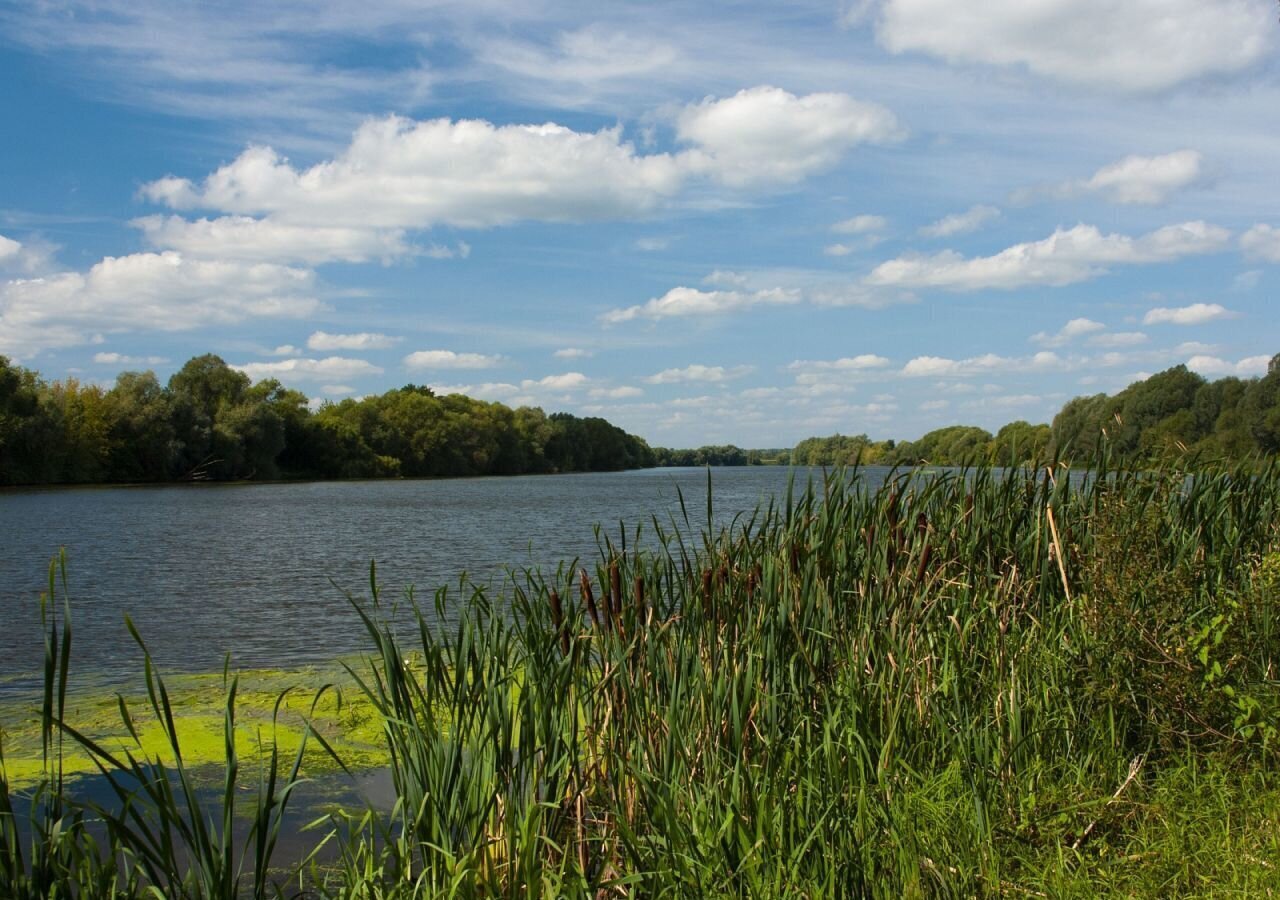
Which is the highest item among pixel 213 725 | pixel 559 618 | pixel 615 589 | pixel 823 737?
pixel 615 589

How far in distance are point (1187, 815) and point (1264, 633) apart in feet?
4.10

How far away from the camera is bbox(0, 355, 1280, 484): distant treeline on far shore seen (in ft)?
22.0

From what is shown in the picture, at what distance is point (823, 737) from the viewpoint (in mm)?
4145

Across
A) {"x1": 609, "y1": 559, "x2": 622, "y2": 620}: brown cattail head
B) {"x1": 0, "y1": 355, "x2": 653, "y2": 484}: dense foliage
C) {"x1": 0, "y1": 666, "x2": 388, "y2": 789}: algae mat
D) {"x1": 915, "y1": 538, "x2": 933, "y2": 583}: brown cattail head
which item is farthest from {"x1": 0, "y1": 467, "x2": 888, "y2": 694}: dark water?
{"x1": 0, "y1": 355, "x2": 653, "y2": 484}: dense foliage

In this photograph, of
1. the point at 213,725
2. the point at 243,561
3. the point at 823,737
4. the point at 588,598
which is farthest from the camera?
the point at 243,561

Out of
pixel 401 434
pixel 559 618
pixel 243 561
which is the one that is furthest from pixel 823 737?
pixel 401 434

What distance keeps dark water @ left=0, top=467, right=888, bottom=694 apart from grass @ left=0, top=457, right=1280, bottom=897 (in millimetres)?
564

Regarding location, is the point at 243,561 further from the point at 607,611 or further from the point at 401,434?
the point at 401,434

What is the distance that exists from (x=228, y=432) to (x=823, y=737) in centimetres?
6612

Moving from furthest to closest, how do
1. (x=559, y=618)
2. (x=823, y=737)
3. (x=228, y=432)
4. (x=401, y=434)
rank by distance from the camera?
(x=401, y=434) → (x=228, y=432) → (x=559, y=618) → (x=823, y=737)

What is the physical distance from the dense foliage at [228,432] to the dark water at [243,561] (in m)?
12.7

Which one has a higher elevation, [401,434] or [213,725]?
[401,434]

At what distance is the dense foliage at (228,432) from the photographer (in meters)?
53.7

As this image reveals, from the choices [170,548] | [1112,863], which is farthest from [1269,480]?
[170,548]
